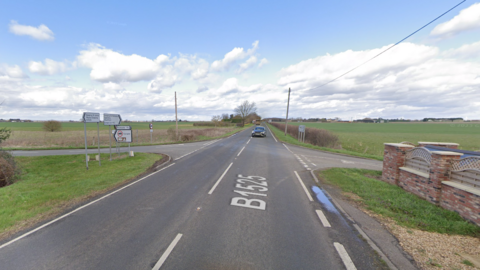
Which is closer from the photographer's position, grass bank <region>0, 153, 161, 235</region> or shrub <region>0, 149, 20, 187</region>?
grass bank <region>0, 153, 161, 235</region>

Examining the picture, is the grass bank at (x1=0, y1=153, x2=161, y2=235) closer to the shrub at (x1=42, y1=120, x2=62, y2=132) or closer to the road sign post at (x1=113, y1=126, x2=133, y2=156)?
the road sign post at (x1=113, y1=126, x2=133, y2=156)

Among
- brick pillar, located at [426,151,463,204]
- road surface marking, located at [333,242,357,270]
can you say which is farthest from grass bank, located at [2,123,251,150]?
brick pillar, located at [426,151,463,204]

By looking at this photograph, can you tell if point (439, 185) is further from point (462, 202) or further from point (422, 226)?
point (422, 226)

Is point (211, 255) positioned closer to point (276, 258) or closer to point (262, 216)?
point (276, 258)

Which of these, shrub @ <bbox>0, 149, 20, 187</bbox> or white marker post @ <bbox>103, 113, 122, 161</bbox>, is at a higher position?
white marker post @ <bbox>103, 113, 122, 161</bbox>

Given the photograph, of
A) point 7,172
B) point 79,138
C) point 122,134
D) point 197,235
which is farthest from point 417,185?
point 79,138

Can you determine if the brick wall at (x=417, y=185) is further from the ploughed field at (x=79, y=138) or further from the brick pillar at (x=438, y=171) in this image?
the ploughed field at (x=79, y=138)

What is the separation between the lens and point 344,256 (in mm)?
3666

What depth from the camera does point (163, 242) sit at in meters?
4.04

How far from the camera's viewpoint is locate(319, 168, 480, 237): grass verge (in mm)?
4641

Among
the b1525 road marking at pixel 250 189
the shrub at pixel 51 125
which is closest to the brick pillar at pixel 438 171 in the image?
the b1525 road marking at pixel 250 189

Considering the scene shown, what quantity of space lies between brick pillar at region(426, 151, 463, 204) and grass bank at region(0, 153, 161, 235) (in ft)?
36.0

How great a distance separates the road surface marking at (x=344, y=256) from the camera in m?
3.40

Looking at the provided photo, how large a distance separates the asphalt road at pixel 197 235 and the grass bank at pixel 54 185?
89 cm
